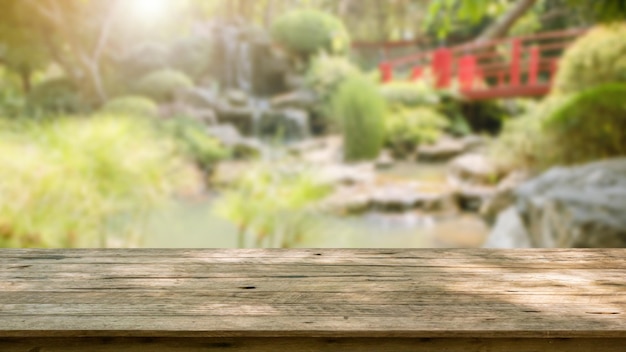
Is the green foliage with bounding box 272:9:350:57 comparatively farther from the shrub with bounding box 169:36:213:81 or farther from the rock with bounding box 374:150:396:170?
the rock with bounding box 374:150:396:170

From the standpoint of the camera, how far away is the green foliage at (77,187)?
131 inches

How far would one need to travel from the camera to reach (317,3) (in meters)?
16.4

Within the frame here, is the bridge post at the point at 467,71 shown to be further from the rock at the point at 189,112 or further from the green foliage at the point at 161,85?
the green foliage at the point at 161,85

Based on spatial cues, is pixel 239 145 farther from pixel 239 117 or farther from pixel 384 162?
pixel 384 162

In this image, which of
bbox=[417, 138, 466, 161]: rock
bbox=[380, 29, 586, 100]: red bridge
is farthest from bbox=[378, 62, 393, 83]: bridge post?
bbox=[417, 138, 466, 161]: rock

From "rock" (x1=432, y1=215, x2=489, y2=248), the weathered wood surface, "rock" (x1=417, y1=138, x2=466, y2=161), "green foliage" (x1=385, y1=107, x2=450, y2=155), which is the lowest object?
"rock" (x1=432, y1=215, x2=489, y2=248)

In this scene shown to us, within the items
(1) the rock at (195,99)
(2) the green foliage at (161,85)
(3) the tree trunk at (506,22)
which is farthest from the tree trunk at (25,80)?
(3) the tree trunk at (506,22)

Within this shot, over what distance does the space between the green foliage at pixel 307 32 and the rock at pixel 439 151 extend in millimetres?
4105

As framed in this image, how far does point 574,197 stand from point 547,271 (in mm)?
2651

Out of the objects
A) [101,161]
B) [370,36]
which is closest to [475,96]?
[370,36]

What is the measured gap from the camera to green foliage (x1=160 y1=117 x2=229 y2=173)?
804 centimetres

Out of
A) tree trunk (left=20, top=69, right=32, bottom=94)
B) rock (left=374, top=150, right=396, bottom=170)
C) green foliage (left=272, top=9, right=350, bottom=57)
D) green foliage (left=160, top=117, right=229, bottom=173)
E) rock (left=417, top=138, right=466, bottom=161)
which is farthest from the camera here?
green foliage (left=272, top=9, right=350, bottom=57)

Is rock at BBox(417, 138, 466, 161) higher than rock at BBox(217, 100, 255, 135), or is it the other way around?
rock at BBox(217, 100, 255, 135)

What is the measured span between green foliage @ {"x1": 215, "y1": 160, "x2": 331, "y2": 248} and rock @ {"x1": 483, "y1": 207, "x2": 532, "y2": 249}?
4.94ft
